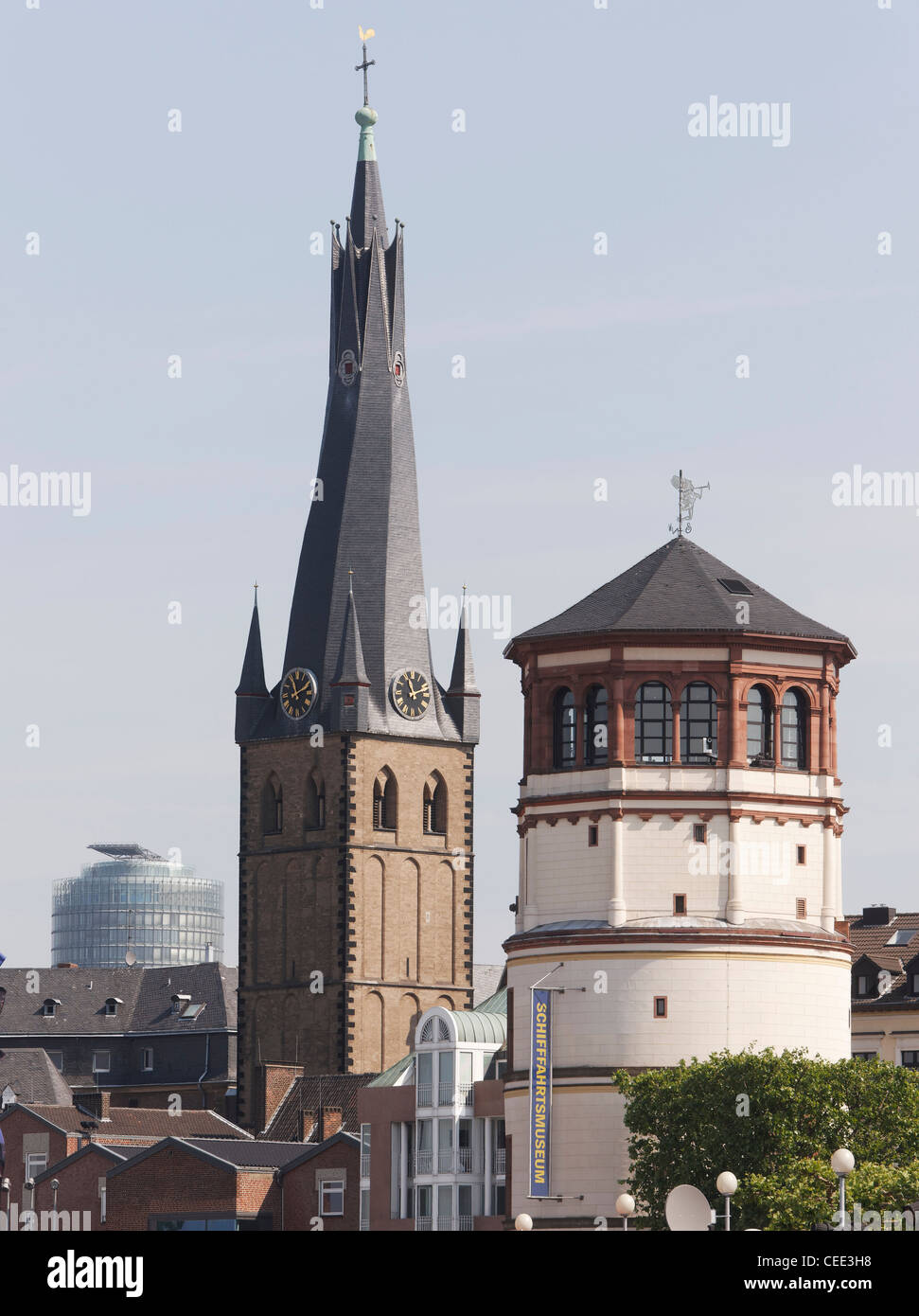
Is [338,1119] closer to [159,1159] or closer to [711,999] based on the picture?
[159,1159]

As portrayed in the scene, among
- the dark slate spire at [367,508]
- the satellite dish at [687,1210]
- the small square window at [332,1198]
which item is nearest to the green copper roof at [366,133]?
the dark slate spire at [367,508]

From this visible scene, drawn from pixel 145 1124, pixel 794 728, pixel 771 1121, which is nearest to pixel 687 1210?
pixel 771 1121

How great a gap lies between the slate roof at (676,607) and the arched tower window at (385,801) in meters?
82.3

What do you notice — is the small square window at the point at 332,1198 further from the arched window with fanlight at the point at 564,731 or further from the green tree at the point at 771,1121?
the green tree at the point at 771,1121

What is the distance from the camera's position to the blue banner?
94.2 meters

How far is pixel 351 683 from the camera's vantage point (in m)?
182

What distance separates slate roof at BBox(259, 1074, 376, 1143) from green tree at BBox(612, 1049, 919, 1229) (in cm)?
6781

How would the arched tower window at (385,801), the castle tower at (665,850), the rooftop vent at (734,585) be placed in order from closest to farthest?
the castle tower at (665,850)
the rooftop vent at (734,585)
the arched tower window at (385,801)

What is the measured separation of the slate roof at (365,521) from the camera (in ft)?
606

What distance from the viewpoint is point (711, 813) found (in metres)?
96.8

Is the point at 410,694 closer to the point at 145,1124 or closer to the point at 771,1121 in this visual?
the point at 145,1124

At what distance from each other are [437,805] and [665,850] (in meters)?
89.8
